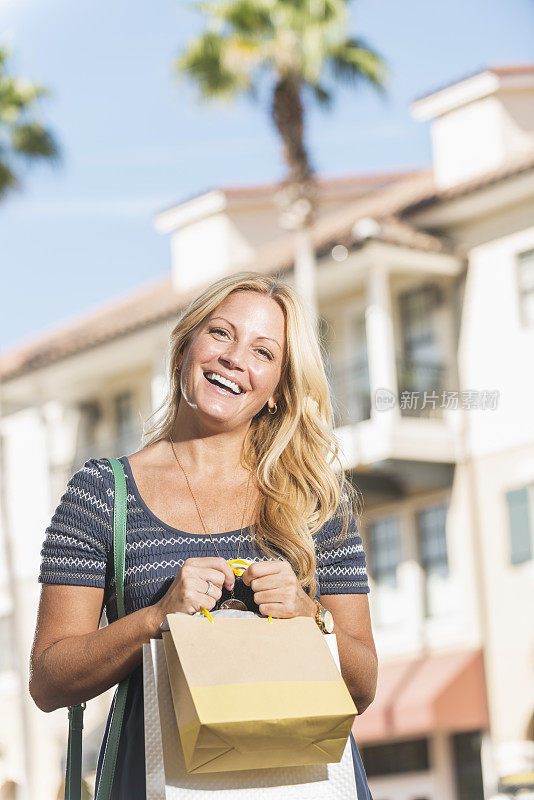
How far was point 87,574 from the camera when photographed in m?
2.43

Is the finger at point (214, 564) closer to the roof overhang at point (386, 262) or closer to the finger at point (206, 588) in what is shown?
the finger at point (206, 588)

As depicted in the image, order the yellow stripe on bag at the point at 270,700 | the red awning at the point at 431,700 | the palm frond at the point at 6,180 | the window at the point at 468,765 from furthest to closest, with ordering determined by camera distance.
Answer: the palm frond at the point at 6,180
the window at the point at 468,765
the red awning at the point at 431,700
the yellow stripe on bag at the point at 270,700

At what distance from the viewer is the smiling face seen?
2.63 m

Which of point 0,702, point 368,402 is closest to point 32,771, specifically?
point 0,702

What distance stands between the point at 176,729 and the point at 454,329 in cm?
1979

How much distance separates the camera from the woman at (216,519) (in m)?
2.31

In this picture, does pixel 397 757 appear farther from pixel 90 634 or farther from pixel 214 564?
A: pixel 214 564

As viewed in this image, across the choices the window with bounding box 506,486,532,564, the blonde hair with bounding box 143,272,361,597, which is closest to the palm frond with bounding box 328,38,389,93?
the window with bounding box 506,486,532,564

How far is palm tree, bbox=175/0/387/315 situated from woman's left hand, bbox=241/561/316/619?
18326 mm

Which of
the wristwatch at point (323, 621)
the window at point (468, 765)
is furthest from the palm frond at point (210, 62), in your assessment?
the wristwatch at point (323, 621)

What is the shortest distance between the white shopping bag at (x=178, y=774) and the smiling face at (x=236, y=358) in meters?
0.58

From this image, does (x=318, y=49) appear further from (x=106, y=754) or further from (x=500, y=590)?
(x=106, y=754)

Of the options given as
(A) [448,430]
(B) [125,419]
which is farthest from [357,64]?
(B) [125,419]

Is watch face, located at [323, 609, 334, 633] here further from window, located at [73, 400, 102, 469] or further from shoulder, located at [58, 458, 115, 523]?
window, located at [73, 400, 102, 469]
